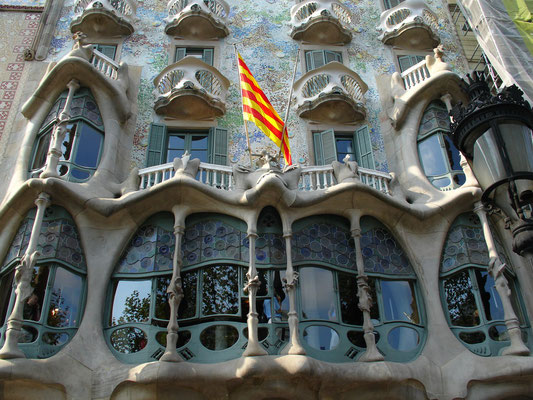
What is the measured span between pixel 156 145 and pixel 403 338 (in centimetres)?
759

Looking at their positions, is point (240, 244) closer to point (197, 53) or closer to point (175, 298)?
point (175, 298)

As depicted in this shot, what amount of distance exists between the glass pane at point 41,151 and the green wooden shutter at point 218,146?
154 inches

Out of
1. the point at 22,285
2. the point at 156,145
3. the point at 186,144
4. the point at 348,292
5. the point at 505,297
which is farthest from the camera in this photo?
the point at 186,144

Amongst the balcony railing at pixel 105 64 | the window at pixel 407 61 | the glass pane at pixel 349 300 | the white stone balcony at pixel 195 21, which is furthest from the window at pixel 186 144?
the window at pixel 407 61

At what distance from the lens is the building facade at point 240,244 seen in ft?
33.7

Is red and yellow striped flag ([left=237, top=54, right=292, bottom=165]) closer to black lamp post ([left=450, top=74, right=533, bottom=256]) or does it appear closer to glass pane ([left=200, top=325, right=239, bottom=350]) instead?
glass pane ([left=200, top=325, right=239, bottom=350])

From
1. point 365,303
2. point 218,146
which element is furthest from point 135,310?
point 218,146

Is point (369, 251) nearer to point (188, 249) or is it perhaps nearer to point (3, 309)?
point (188, 249)

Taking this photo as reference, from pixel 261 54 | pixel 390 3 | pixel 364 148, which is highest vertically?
pixel 390 3

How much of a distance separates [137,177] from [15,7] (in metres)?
8.86

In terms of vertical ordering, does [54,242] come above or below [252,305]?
above

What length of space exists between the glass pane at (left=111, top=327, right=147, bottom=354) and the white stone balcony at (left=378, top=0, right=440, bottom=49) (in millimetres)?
11856

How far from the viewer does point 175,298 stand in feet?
35.1

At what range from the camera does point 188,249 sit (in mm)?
11773
